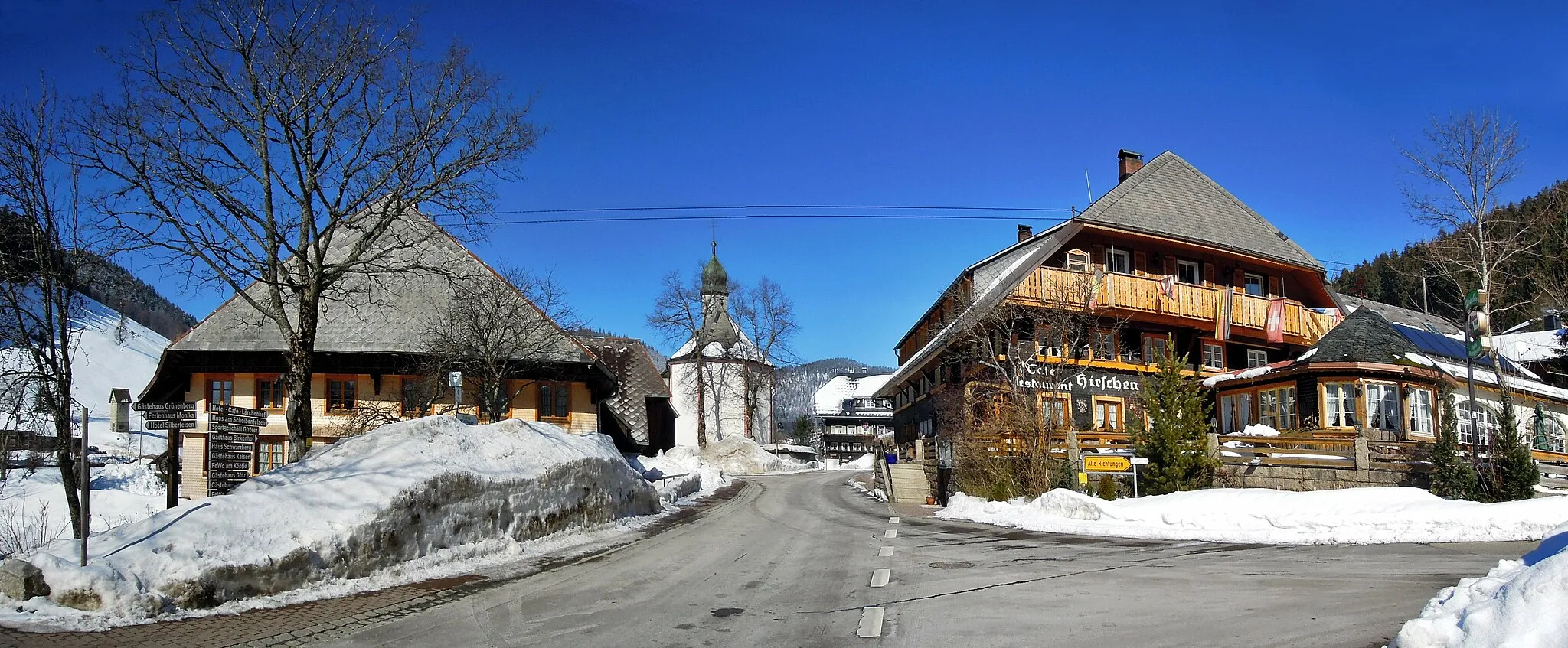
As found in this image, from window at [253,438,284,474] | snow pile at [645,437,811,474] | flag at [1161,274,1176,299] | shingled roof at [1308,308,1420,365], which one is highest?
flag at [1161,274,1176,299]

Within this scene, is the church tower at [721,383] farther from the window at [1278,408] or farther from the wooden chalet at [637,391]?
the window at [1278,408]

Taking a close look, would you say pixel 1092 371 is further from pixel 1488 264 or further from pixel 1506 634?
pixel 1506 634

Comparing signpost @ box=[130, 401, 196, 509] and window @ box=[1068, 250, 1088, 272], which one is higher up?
window @ box=[1068, 250, 1088, 272]

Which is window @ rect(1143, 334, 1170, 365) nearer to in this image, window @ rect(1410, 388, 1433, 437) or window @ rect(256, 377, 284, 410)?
window @ rect(1410, 388, 1433, 437)

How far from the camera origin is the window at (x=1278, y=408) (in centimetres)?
2812

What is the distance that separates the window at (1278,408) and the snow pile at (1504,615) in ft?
77.4

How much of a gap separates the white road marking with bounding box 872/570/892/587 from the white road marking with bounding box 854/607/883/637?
1.65 metres

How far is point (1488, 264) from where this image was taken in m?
30.1

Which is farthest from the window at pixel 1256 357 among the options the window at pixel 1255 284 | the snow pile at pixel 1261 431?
the snow pile at pixel 1261 431

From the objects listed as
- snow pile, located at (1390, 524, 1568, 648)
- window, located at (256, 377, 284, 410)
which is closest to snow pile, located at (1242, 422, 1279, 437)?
snow pile, located at (1390, 524, 1568, 648)

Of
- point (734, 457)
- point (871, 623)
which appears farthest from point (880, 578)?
point (734, 457)

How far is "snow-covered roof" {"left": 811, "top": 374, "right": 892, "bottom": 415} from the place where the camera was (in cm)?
12150

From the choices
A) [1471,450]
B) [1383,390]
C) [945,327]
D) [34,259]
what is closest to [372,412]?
[34,259]

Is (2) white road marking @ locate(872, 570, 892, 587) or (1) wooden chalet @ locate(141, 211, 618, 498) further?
(1) wooden chalet @ locate(141, 211, 618, 498)
